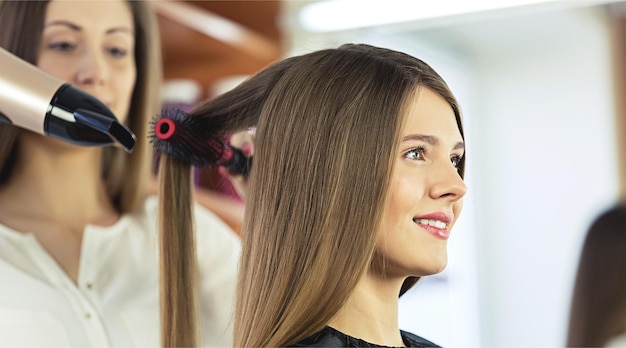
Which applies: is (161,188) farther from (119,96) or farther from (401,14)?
(401,14)

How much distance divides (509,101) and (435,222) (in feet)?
2.85

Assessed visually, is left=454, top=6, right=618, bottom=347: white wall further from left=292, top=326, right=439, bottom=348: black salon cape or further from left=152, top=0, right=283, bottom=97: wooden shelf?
left=292, top=326, right=439, bottom=348: black salon cape

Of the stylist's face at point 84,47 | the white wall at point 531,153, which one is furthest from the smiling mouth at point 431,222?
the white wall at point 531,153

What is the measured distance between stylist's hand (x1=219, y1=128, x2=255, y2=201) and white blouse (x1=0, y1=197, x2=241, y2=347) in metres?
0.07

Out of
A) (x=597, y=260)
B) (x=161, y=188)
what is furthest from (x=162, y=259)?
(x=597, y=260)

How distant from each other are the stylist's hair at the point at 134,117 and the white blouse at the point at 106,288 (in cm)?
2

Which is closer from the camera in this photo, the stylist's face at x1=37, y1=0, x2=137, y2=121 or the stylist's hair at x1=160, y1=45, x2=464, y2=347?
the stylist's hair at x1=160, y1=45, x2=464, y2=347

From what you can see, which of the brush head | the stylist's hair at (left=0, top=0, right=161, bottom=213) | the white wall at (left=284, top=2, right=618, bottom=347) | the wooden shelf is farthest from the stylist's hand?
the white wall at (left=284, top=2, right=618, bottom=347)

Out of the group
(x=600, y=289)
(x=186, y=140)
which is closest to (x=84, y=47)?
(x=186, y=140)

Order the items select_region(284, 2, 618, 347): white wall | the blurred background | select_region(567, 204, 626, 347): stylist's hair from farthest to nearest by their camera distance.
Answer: select_region(284, 2, 618, 347): white wall, the blurred background, select_region(567, 204, 626, 347): stylist's hair

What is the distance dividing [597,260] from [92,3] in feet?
1.58

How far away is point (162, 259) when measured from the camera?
1.75 ft

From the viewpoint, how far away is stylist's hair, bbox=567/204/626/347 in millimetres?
698

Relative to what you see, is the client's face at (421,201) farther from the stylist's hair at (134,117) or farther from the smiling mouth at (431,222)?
the stylist's hair at (134,117)
